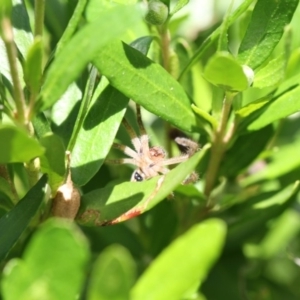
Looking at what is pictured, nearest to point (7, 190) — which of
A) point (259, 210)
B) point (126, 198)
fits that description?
point (126, 198)

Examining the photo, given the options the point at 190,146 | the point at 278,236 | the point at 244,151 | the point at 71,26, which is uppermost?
the point at 71,26

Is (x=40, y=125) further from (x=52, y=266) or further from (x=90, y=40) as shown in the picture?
(x=52, y=266)

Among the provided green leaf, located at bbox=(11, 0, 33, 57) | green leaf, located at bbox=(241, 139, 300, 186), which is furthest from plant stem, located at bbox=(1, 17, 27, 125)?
green leaf, located at bbox=(241, 139, 300, 186)

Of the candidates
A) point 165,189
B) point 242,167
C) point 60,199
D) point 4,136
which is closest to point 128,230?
point 242,167

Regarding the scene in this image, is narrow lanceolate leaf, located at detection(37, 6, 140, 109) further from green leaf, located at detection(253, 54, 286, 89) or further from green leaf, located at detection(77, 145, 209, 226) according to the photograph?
green leaf, located at detection(253, 54, 286, 89)

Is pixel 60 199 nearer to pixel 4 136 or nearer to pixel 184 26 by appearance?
pixel 4 136

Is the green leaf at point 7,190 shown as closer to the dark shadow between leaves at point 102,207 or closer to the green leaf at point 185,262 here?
the dark shadow between leaves at point 102,207

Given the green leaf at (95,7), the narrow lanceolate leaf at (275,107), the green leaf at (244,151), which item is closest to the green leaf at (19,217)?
the green leaf at (95,7)
